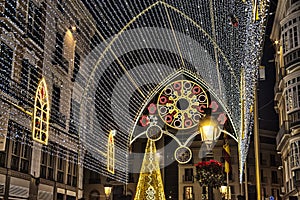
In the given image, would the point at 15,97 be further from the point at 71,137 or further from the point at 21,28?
the point at 71,137

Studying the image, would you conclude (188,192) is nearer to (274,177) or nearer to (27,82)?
(274,177)

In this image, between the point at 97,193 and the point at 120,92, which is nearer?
the point at 120,92

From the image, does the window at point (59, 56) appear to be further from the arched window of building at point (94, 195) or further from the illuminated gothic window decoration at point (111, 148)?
the arched window of building at point (94, 195)

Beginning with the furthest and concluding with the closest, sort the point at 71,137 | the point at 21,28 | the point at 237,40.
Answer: the point at 71,137 → the point at 21,28 → the point at 237,40

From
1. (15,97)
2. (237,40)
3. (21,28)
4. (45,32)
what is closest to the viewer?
(237,40)

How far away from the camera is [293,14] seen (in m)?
21.2

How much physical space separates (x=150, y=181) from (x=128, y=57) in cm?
1007

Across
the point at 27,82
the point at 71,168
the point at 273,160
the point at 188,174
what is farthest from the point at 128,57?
the point at 273,160

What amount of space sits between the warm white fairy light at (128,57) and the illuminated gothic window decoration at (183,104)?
Answer: 2.64 feet

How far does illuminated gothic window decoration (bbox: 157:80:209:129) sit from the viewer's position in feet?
70.4

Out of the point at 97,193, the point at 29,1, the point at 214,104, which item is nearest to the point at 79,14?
the point at 29,1

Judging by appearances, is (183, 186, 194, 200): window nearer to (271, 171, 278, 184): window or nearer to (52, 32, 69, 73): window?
(271, 171, 278, 184): window

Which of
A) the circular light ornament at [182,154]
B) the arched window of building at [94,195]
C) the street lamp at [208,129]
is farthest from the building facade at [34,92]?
the arched window of building at [94,195]

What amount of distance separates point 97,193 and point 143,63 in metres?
18.9
